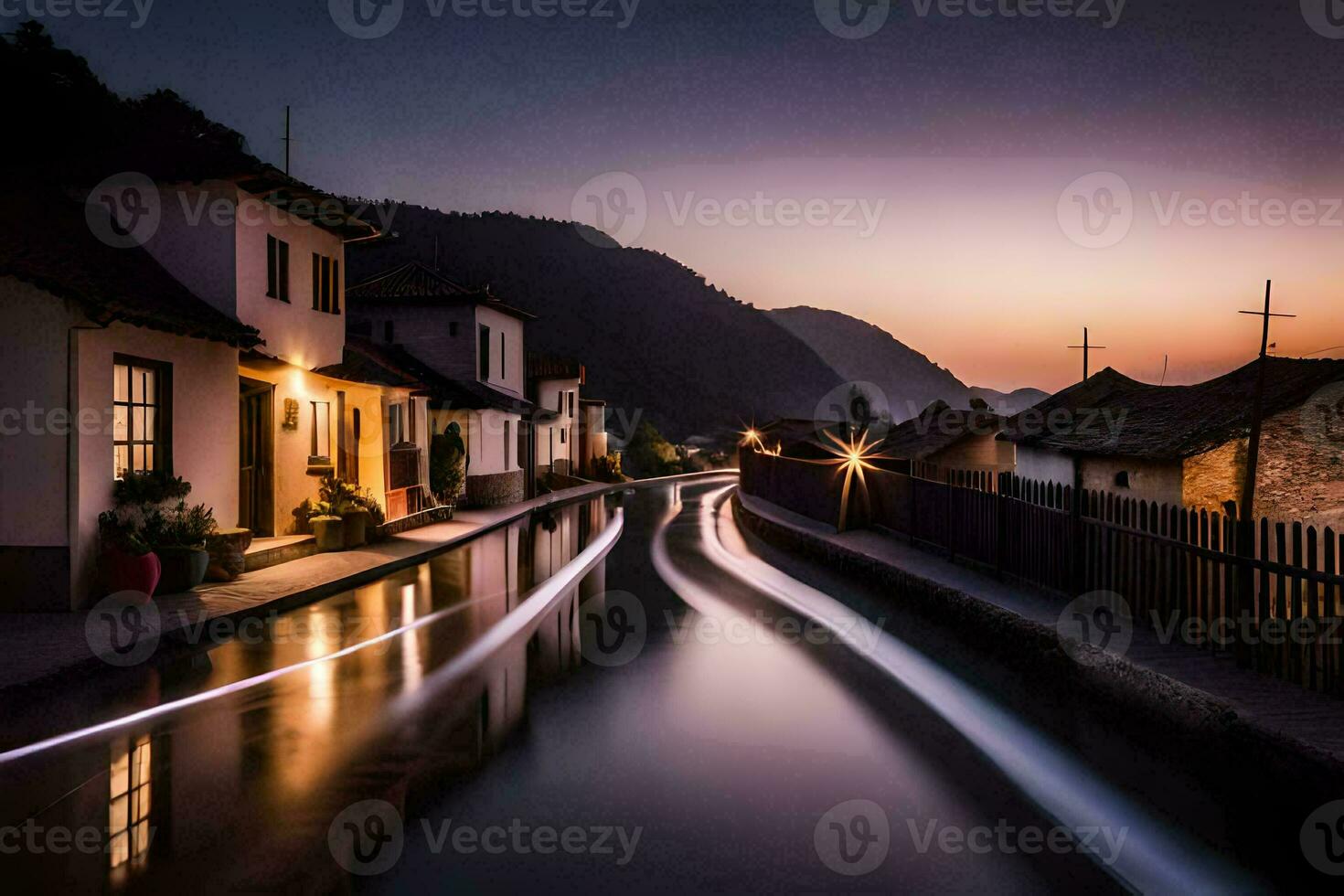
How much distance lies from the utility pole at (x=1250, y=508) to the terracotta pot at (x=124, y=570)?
12566mm

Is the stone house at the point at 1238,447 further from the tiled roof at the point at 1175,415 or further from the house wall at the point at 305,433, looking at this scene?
the house wall at the point at 305,433

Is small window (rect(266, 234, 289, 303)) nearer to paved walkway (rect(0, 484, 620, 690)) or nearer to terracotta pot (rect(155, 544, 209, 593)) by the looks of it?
paved walkway (rect(0, 484, 620, 690))

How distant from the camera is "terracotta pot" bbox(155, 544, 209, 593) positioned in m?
13.3

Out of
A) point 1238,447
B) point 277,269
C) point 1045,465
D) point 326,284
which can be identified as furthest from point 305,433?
point 1045,465

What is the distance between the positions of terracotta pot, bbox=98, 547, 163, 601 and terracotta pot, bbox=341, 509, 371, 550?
23.2ft

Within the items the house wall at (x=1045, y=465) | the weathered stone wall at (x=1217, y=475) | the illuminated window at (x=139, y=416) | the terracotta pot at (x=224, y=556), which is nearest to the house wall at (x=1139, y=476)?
the weathered stone wall at (x=1217, y=475)

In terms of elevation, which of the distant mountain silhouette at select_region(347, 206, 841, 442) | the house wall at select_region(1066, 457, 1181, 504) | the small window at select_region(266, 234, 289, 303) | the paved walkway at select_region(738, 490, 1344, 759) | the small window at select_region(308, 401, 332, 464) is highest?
the distant mountain silhouette at select_region(347, 206, 841, 442)

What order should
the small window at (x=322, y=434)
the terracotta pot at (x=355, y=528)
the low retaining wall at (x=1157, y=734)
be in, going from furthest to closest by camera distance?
the small window at (x=322, y=434), the terracotta pot at (x=355, y=528), the low retaining wall at (x=1157, y=734)

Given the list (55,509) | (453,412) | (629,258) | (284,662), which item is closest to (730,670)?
(284,662)

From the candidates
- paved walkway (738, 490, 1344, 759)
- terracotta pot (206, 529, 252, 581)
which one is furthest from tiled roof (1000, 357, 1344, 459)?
terracotta pot (206, 529, 252, 581)

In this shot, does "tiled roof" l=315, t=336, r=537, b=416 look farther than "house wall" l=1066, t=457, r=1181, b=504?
Yes

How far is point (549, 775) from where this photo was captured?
19.1 ft

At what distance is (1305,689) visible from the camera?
293 inches

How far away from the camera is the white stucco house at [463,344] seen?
36250 mm
